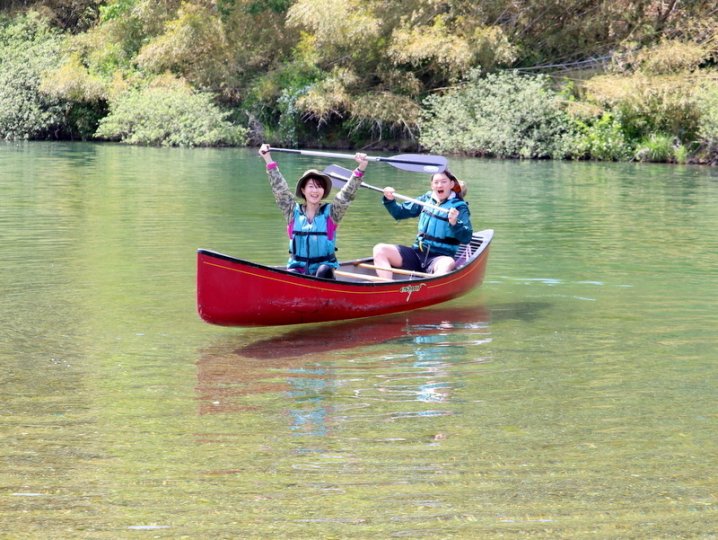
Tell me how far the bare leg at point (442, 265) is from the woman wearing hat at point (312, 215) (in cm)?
123

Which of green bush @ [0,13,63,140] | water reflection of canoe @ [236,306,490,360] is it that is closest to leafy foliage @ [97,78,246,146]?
green bush @ [0,13,63,140]

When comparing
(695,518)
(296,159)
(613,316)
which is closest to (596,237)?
(613,316)

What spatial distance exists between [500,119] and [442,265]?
21.1 metres

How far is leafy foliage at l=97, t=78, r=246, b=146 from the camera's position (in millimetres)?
34250

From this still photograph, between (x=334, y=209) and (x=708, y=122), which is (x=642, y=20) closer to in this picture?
(x=708, y=122)

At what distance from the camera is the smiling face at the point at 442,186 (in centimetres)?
933

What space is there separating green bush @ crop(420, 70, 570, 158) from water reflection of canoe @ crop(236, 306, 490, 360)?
20735 millimetres

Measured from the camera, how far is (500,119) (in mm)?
29906

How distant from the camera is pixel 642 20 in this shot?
99.1 feet

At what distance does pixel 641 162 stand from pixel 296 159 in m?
8.87

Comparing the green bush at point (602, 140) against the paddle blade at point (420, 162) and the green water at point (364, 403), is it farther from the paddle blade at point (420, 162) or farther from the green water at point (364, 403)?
the paddle blade at point (420, 162)

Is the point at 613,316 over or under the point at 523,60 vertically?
under

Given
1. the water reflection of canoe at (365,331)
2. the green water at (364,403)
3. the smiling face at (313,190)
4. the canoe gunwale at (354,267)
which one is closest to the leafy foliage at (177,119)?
the green water at (364,403)

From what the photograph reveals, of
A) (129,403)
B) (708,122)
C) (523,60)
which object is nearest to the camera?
(129,403)
